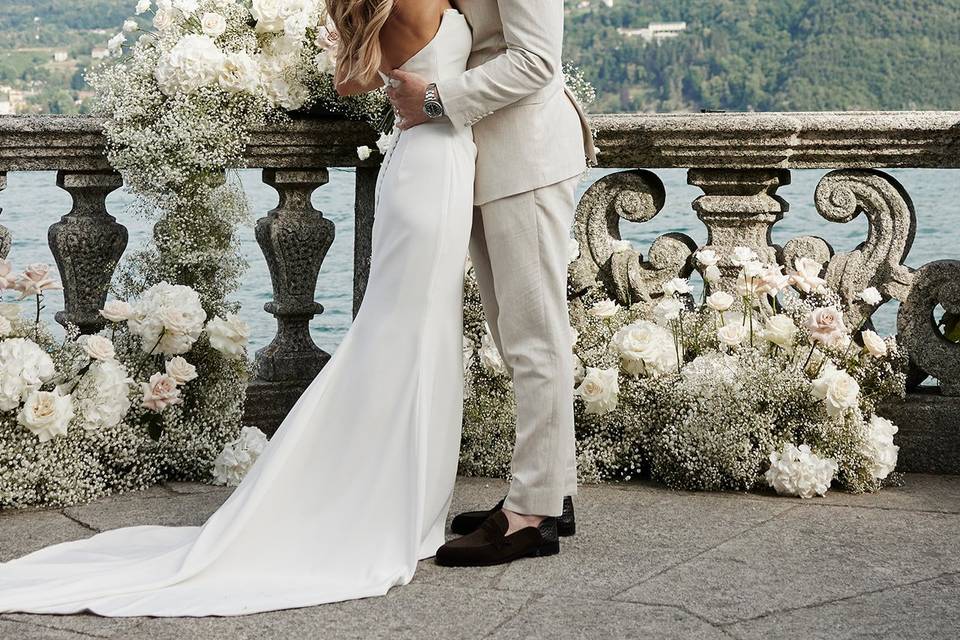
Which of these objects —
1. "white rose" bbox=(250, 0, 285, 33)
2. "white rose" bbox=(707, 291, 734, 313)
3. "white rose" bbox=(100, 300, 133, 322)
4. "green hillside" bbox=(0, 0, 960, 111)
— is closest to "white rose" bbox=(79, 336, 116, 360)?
"white rose" bbox=(100, 300, 133, 322)

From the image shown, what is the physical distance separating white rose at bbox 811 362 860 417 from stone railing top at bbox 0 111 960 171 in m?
0.83

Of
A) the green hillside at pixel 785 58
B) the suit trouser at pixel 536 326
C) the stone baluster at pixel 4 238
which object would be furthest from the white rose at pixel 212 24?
the green hillside at pixel 785 58

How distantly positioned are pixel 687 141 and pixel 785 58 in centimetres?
2874

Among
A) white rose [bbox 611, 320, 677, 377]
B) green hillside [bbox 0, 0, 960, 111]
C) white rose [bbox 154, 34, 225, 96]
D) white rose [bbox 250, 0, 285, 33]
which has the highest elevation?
green hillside [bbox 0, 0, 960, 111]

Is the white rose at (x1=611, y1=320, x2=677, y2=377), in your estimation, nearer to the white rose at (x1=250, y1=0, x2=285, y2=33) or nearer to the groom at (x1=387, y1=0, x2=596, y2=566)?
the groom at (x1=387, y1=0, x2=596, y2=566)

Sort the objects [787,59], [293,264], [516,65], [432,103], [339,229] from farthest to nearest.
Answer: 1. [787,59]
2. [339,229]
3. [293,264]
4. [432,103]
5. [516,65]

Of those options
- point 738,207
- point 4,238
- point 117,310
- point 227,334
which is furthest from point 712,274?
point 4,238

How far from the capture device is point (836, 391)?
4344 millimetres

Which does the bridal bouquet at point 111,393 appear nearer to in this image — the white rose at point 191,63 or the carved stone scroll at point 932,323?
the white rose at point 191,63

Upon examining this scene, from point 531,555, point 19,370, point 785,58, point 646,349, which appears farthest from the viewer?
point 785,58

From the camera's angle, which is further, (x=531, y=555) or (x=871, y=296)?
(x=871, y=296)

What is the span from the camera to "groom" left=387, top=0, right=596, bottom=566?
11.6 feet

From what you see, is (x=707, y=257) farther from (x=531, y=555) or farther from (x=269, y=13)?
(x=269, y=13)

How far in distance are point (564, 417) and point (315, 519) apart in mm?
730
